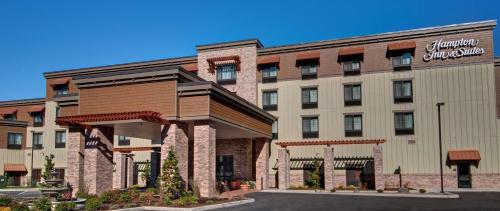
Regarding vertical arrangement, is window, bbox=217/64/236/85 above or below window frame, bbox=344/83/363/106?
above

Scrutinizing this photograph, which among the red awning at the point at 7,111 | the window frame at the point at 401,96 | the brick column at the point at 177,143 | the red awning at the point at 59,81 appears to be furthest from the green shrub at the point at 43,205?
the red awning at the point at 7,111

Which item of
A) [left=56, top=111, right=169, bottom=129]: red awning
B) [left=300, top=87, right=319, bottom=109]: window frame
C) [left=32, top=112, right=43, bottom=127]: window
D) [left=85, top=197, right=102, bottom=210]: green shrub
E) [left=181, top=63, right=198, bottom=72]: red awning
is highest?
[left=181, top=63, right=198, bottom=72]: red awning

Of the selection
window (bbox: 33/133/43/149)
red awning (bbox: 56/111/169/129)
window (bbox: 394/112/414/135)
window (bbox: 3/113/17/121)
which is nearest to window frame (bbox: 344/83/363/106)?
window (bbox: 394/112/414/135)

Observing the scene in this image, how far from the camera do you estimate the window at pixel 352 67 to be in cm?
4188

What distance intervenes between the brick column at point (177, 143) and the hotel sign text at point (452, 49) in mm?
23317

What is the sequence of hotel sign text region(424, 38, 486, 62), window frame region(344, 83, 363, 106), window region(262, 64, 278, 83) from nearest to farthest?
hotel sign text region(424, 38, 486, 62), window frame region(344, 83, 363, 106), window region(262, 64, 278, 83)

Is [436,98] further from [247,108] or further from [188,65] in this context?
[188,65]

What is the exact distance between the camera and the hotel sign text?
126 feet

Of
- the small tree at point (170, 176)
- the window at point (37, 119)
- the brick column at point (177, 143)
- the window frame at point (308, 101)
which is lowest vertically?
the small tree at point (170, 176)

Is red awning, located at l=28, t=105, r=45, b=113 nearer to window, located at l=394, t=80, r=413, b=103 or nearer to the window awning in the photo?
window, located at l=394, t=80, r=413, b=103

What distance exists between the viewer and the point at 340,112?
42.2 m

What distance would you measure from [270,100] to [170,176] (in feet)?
67.2

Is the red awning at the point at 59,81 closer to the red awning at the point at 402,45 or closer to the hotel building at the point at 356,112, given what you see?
the hotel building at the point at 356,112

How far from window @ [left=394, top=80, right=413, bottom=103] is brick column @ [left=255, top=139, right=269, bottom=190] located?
11.9 metres
